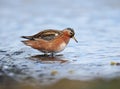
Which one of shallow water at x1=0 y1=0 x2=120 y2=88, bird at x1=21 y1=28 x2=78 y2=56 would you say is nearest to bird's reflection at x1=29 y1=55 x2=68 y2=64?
shallow water at x1=0 y1=0 x2=120 y2=88

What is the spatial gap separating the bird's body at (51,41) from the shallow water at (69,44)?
231 millimetres

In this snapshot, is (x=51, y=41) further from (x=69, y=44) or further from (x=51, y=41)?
(x=69, y=44)

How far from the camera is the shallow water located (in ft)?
37.3

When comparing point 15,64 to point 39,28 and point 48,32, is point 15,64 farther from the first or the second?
point 39,28

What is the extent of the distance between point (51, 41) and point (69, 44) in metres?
2.05

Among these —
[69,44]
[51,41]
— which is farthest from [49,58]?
[69,44]

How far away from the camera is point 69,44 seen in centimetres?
1529

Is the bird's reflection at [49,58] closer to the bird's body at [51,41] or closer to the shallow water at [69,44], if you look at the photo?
the shallow water at [69,44]

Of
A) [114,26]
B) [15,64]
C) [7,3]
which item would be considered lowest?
[15,64]

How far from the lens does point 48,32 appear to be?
1334cm

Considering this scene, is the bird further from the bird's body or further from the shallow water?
the shallow water

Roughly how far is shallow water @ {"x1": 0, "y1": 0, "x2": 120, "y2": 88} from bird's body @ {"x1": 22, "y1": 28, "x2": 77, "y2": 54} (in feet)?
0.76

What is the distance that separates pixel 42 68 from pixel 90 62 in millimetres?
1074

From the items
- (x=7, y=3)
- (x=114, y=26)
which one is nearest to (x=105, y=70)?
(x=114, y=26)
